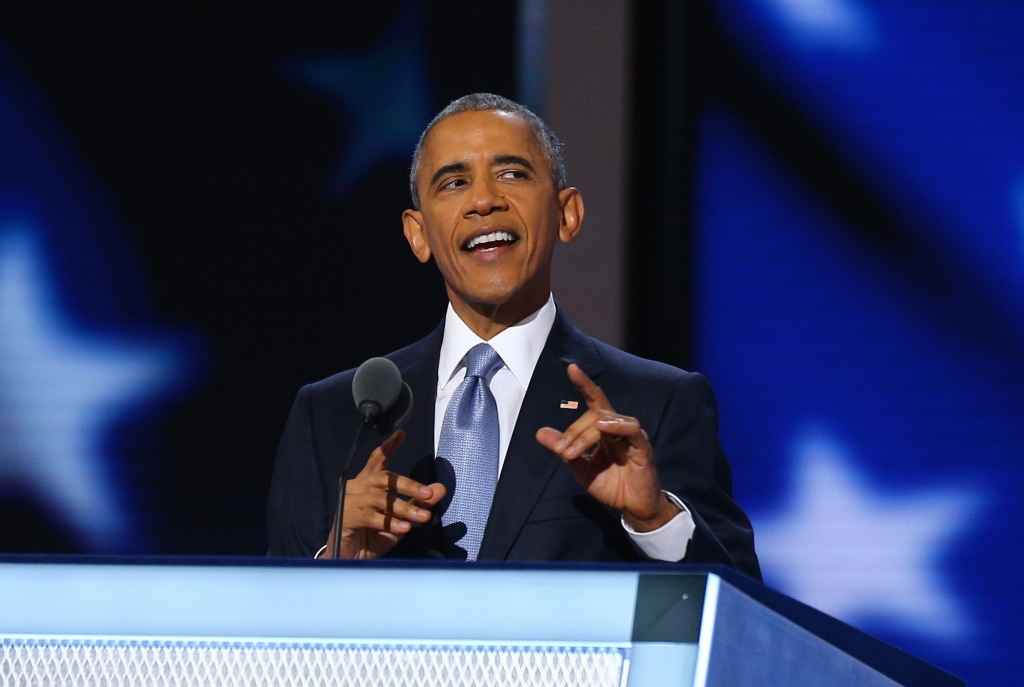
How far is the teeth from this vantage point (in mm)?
1795

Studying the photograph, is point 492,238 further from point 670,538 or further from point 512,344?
point 670,538

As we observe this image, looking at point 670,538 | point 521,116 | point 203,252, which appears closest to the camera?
point 670,538

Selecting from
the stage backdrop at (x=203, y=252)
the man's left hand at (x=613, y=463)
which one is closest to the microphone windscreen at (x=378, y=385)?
the man's left hand at (x=613, y=463)

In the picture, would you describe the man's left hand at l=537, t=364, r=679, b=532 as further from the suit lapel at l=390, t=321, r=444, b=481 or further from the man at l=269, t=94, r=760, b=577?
the suit lapel at l=390, t=321, r=444, b=481

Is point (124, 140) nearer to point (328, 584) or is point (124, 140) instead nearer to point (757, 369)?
point (757, 369)

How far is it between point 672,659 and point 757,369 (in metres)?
2.36

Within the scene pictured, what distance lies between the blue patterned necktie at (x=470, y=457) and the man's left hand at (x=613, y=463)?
0.32 metres

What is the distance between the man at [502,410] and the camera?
1.59 meters

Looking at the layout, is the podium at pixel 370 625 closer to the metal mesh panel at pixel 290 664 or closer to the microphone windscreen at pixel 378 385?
the metal mesh panel at pixel 290 664

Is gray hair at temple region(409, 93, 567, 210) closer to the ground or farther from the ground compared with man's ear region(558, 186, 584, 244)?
farther from the ground

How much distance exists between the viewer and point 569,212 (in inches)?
76.3

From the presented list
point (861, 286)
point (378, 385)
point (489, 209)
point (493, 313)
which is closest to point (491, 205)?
point (489, 209)

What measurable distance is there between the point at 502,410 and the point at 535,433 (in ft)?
0.28

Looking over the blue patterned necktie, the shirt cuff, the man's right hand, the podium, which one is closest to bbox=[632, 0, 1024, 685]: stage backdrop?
the blue patterned necktie
